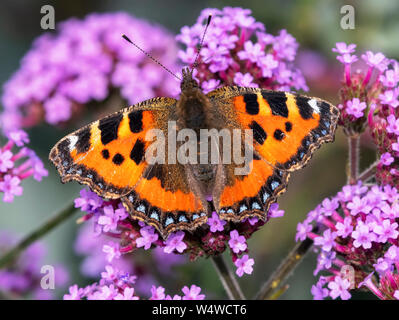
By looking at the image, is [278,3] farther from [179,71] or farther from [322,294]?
[322,294]

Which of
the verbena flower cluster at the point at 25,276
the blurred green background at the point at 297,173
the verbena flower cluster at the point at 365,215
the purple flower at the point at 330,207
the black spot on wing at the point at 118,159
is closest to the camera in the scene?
the verbena flower cluster at the point at 365,215

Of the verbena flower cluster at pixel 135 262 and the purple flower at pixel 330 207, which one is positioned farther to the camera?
the verbena flower cluster at pixel 135 262

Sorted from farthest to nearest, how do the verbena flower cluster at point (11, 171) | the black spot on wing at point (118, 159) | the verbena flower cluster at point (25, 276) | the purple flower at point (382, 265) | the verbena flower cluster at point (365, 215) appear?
the verbena flower cluster at point (25, 276)
the verbena flower cluster at point (11, 171)
the black spot on wing at point (118, 159)
the verbena flower cluster at point (365, 215)
the purple flower at point (382, 265)

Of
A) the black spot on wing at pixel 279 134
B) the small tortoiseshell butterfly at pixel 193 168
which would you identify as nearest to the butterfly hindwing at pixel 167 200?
the small tortoiseshell butterfly at pixel 193 168

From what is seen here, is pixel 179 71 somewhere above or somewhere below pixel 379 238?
above

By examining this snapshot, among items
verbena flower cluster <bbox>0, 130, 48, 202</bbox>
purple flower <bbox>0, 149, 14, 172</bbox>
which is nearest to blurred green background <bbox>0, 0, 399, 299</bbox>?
verbena flower cluster <bbox>0, 130, 48, 202</bbox>

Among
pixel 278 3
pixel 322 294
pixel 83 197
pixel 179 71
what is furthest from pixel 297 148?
pixel 278 3

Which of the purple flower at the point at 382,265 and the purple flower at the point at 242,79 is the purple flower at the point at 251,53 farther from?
the purple flower at the point at 382,265

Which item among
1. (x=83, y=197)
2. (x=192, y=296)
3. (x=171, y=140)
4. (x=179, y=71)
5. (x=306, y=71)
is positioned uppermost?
(x=306, y=71)
